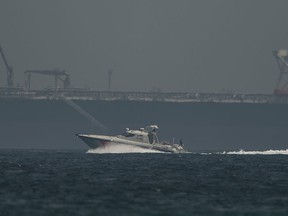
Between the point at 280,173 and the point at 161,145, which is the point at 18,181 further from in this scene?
the point at 161,145

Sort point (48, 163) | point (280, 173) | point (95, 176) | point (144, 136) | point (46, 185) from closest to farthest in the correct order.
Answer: point (46, 185)
point (95, 176)
point (280, 173)
point (48, 163)
point (144, 136)

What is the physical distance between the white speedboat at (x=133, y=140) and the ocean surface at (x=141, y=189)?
31367 millimetres

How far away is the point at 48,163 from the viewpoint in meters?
154

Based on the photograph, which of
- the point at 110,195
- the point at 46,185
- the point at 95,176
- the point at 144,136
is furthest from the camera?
the point at 144,136

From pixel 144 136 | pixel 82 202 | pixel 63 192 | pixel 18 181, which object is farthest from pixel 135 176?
pixel 144 136

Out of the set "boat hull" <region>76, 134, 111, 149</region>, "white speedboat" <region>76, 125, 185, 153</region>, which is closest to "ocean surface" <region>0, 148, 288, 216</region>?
"boat hull" <region>76, 134, 111, 149</region>

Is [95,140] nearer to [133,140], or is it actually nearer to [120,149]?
[120,149]

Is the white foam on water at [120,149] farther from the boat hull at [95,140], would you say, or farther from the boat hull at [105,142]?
the boat hull at [95,140]

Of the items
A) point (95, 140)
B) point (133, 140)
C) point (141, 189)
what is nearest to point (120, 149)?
point (133, 140)

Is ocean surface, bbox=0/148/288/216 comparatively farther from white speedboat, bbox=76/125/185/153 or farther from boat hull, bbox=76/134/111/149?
white speedboat, bbox=76/125/185/153

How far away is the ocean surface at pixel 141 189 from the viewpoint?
88562mm

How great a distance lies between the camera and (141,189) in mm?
104812

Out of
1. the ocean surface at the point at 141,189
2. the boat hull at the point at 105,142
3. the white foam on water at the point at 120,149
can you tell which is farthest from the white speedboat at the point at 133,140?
the ocean surface at the point at 141,189

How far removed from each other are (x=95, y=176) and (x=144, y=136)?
66.2m
